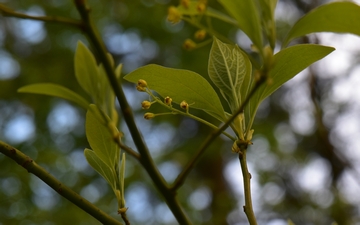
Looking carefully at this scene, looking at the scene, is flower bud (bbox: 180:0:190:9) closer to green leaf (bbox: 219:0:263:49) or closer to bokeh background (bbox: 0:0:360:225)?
green leaf (bbox: 219:0:263:49)

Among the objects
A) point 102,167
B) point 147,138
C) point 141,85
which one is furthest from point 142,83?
point 147,138

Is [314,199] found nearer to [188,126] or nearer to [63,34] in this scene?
[188,126]

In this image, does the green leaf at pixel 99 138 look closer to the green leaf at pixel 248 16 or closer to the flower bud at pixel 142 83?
the flower bud at pixel 142 83

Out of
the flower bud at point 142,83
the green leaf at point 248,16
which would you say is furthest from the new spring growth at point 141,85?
the green leaf at point 248,16

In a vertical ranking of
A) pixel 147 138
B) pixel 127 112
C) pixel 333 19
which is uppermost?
pixel 147 138

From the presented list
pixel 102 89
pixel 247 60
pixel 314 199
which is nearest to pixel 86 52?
pixel 102 89

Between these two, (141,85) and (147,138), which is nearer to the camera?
(141,85)

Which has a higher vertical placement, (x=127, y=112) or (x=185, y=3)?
(x=185, y=3)

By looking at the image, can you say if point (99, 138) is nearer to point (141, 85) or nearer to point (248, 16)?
point (141, 85)
